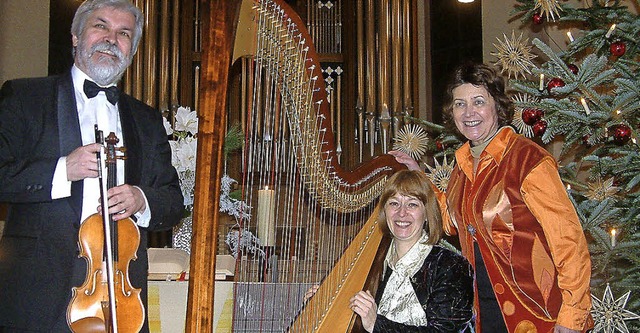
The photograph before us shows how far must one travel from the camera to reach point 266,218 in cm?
295

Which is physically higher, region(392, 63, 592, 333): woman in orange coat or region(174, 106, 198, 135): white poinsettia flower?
region(174, 106, 198, 135): white poinsettia flower

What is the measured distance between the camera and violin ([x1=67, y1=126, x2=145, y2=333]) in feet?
6.24

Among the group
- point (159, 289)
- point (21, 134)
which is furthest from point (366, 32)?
point (21, 134)

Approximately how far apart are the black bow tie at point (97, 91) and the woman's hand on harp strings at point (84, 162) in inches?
11.1

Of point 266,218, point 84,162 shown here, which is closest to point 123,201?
point 84,162

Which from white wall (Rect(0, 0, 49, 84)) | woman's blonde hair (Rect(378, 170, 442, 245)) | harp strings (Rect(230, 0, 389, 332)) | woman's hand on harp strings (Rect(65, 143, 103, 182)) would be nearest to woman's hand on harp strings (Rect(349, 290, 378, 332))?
harp strings (Rect(230, 0, 389, 332))

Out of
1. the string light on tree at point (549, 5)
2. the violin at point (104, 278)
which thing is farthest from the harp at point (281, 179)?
the string light on tree at point (549, 5)

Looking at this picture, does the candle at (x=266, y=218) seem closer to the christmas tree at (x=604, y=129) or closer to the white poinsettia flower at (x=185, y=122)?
the white poinsettia flower at (x=185, y=122)

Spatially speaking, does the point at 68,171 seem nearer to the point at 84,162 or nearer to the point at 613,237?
the point at 84,162

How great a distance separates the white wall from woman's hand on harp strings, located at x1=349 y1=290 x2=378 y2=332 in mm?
3855

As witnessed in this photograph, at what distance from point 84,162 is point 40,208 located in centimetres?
26

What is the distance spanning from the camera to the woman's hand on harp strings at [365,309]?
249cm

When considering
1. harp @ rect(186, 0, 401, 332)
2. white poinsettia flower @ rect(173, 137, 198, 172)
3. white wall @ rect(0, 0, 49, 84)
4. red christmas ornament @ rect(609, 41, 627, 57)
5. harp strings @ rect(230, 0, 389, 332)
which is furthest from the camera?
white wall @ rect(0, 0, 49, 84)

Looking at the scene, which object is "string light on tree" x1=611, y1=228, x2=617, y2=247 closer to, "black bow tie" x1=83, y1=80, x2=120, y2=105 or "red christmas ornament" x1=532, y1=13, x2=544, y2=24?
"red christmas ornament" x1=532, y1=13, x2=544, y2=24
